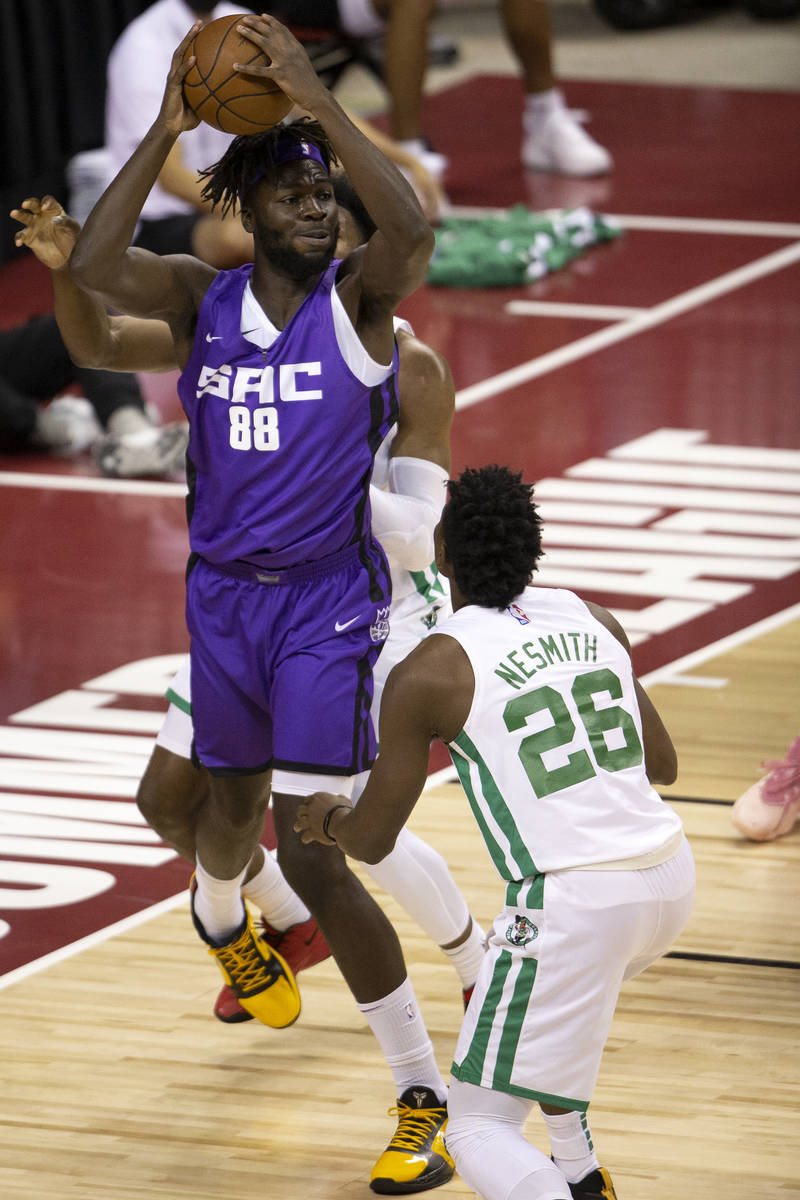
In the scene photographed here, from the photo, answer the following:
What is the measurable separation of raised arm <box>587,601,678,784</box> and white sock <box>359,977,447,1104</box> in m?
0.61

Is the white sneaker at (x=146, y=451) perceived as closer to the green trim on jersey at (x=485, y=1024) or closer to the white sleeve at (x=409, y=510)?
the white sleeve at (x=409, y=510)

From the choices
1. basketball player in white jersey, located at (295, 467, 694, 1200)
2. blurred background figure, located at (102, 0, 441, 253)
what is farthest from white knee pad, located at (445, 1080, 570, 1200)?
blurred background figure, located at (102, 0, 441, 253)

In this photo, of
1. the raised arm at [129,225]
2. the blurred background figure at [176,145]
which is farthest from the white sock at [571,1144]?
the blurred background figure at [176,145]

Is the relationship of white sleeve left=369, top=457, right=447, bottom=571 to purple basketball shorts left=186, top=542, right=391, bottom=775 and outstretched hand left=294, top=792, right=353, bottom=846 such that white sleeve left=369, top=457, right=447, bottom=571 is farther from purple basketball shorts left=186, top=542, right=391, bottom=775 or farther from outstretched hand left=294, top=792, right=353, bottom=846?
outstretched hand left=294, top=792, right=353, bottom=846

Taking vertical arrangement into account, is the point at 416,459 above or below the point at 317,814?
above

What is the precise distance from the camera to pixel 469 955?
404 centimetres

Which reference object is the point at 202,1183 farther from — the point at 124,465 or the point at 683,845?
the point at 124,465

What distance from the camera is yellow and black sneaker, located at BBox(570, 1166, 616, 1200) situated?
3168mm

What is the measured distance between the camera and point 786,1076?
12.6 ft

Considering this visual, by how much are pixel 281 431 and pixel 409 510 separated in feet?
1.46

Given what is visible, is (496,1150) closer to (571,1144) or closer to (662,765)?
(571,1144)

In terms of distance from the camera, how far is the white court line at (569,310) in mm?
9203

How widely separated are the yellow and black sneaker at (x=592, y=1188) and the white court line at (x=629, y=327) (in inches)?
199

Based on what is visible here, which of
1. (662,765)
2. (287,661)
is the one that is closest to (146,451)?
(287,661)
